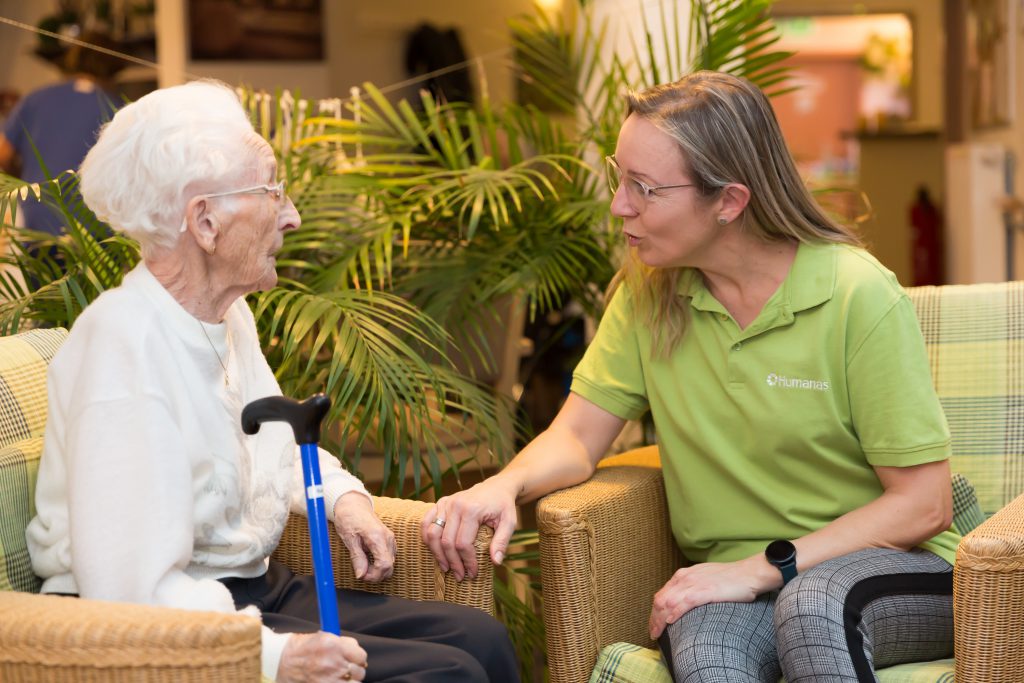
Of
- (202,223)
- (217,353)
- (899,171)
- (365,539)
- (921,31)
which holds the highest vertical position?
(921,31)

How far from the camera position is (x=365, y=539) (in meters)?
1.75

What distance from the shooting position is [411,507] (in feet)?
6.05

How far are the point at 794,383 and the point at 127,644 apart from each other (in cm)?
105

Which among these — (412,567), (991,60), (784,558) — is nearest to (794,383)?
(784,558)

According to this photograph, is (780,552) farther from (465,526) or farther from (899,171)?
(899,171)

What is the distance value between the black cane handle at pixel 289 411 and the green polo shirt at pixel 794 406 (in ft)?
2.38

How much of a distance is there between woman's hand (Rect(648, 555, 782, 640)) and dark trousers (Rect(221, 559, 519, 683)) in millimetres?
255

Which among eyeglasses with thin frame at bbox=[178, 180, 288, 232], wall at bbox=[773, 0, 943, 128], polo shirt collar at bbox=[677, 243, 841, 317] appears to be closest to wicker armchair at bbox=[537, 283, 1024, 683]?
polo shirt collar at bbox=[677, 243, 841, 317]

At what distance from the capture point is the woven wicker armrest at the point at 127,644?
1.22 metres

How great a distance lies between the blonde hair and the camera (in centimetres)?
184

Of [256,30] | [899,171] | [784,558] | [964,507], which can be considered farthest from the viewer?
[899,171]

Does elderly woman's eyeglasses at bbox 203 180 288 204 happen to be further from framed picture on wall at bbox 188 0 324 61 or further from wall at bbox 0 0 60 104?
wall at bbox 0 0 60 104

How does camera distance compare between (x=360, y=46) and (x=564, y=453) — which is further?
(x=360, y=46)

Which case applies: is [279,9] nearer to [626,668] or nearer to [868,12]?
[868,12]
